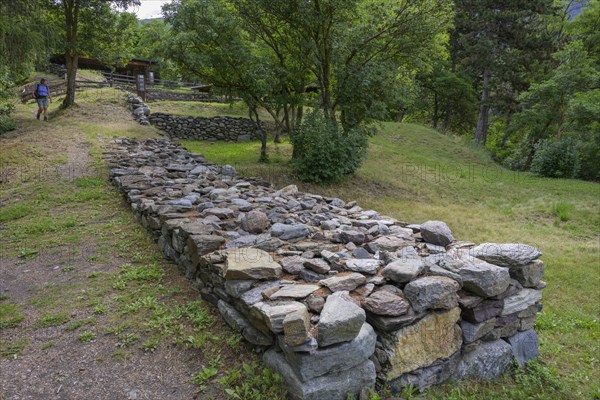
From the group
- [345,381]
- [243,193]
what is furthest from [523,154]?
[345,381]

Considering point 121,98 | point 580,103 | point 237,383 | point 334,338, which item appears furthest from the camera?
point 121,98

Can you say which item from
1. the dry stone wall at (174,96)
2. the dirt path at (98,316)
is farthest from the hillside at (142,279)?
the dry stone wall at (174,96)

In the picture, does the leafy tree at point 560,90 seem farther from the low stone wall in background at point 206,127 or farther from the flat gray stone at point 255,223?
the flat gray stone at point 255,223

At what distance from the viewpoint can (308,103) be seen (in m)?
10.6

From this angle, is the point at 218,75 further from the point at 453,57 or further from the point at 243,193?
the point at 453,57

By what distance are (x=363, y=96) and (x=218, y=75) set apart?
3781 millimetres

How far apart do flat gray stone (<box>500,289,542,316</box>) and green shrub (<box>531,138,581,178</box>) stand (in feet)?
46.0

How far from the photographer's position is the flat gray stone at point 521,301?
3.17 metres

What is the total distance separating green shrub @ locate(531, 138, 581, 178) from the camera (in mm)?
14719

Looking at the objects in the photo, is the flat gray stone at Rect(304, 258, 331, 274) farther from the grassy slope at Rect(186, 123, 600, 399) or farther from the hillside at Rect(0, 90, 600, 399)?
the grassy slope at Rect(186, 123, 600, 399)

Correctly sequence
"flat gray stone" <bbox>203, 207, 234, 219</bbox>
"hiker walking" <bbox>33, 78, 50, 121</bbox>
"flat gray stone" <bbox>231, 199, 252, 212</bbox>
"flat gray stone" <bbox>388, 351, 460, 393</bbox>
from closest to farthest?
"flat gray stone" <bbox>388, 351, 460, 393</bbox> < "flat gray stone" <bbox>203, 207, 234, 219</bbox> < "flat gray stone" <bbox>231, 199, 252, 212</bbox> < "hiker walking" <bbox>33, 78, 50, 121</bbox>

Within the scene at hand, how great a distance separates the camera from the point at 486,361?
3086 millimetres

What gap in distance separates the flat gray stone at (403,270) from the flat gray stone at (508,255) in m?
0.67

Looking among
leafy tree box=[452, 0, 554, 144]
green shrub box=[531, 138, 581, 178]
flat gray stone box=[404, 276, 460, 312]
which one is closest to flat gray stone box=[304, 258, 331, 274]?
flat gray stone box=[404, 276, 460, 312]
